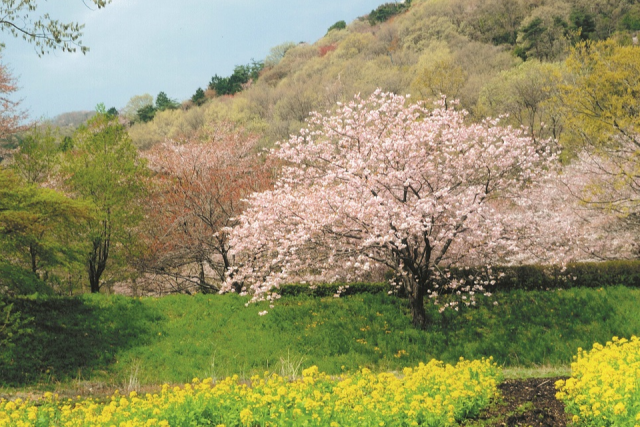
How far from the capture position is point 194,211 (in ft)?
77.0

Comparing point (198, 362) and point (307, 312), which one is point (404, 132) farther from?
point (198, 362)

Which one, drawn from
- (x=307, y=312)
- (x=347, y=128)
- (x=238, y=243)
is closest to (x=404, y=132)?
(x=347, y=128)

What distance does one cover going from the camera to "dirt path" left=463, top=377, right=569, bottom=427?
5.64 m

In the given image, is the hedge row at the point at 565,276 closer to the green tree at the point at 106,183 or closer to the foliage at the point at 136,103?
the green tree at the point at 106,183

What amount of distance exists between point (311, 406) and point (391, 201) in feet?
25.8

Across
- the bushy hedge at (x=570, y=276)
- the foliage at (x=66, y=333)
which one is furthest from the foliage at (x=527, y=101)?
the foliage at (x=66, y=333)

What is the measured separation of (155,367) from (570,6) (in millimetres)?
71609

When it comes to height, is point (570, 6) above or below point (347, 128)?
above

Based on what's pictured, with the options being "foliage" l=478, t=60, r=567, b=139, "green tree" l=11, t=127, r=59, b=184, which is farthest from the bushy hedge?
"green tree" l=11, t=127, r=59, b=184

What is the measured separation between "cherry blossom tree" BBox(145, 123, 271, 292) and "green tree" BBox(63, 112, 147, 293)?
1.48 metres

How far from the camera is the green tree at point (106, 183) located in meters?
22.1

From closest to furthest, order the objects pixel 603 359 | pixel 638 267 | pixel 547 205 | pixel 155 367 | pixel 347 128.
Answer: pixel 603 359, pixel 155 367, pixel 347 128, pixel 638 267, pixel 547 205

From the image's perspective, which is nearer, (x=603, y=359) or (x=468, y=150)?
(x=603, y=359)

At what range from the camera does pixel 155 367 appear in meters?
13.2
